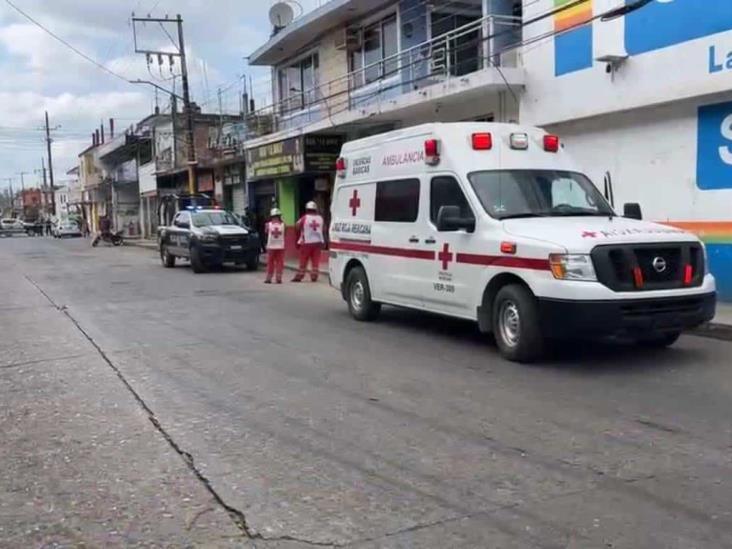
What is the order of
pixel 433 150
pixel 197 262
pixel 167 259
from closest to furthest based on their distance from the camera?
pixel 433 150
pixel 197 262
pixel 167 259

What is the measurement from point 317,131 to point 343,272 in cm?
1183

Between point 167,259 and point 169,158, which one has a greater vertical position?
point 169,158

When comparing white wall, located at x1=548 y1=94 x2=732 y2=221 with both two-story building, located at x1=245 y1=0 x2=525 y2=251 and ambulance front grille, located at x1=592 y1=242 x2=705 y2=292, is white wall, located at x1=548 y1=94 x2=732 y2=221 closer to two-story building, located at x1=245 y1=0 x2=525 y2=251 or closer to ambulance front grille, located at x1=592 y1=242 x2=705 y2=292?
two-story building, located at x1=245 y1=0 x2=525 y2=251

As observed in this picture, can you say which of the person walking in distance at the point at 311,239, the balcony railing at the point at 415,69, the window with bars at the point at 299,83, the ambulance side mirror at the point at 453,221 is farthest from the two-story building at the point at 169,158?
the ambulance side mirror at the point at 453,221

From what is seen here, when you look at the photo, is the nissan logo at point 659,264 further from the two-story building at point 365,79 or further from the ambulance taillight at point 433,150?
the two-story building at point 365,79

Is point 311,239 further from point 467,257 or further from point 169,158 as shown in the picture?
point 169,158

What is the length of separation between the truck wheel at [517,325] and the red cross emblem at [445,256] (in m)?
0.95

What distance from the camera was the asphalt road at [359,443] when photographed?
13.4 ft

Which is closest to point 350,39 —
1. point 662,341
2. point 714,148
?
point 714,148

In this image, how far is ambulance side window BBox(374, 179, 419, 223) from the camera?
10133mm

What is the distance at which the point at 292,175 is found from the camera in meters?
25.8

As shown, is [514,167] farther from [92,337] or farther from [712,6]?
[92,337]

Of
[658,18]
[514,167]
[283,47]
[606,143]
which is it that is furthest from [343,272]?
[283,47]

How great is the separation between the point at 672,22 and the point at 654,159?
7.17 feet
